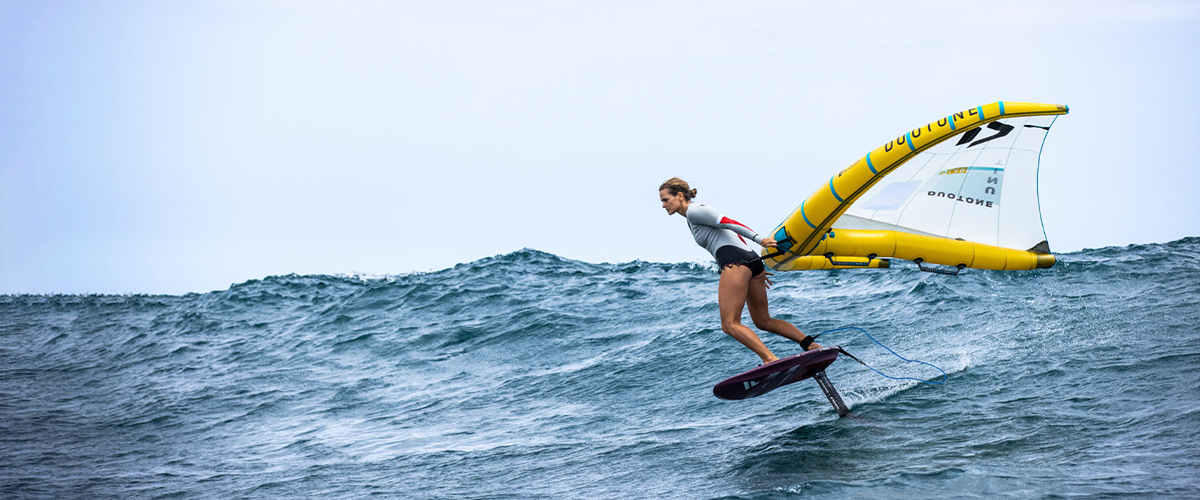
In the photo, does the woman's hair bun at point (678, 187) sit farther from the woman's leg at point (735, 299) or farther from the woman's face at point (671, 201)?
the woman's leg at point (735, 299)

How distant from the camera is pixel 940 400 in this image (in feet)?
26.3

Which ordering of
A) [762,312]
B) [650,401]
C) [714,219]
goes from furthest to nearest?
[650,401]
[762,312]
[714,219]

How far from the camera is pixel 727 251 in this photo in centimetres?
730

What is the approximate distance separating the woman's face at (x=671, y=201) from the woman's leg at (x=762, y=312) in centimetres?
96

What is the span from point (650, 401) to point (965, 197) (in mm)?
4182

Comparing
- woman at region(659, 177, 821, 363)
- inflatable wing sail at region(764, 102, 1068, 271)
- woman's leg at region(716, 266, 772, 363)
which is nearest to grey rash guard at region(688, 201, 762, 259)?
woman at region(659, 177, 821, 363)

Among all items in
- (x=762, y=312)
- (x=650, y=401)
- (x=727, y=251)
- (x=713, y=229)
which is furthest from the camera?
(x=650, y=401)

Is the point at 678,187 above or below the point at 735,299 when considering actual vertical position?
above

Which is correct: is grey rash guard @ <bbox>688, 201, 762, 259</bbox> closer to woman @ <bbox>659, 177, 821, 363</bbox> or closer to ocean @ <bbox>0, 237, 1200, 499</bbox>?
woman @ <bbox>659, 177, 821, 363</bbox>

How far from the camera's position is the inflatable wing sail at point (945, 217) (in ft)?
23.9

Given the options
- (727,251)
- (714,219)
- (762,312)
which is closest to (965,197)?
(762,312)

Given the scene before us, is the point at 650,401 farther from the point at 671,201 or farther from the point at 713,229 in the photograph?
the point at 671,201

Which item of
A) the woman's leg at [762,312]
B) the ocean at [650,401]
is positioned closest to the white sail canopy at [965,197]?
the woman's leg at [762,312]

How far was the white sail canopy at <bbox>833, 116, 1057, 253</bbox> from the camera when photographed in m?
7.41
